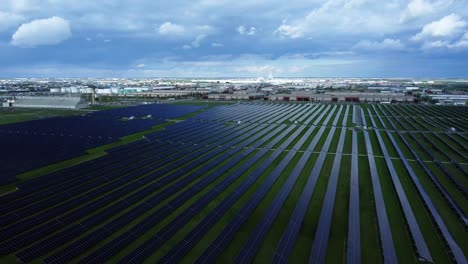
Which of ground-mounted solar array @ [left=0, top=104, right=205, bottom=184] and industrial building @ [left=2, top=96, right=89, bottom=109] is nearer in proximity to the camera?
ground-mounted solar array @ [left=0, top=104, right=205, bottom=184]

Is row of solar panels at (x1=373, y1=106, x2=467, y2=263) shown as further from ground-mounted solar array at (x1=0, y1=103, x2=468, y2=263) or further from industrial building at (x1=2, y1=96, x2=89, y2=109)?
industrial building at (x1=2, y1=96, x2=89, y2=109)

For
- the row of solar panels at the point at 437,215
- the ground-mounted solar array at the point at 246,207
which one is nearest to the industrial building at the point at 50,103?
the ground-mounted solar array at the point at 246,207

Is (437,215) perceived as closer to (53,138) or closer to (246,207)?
(246,207)

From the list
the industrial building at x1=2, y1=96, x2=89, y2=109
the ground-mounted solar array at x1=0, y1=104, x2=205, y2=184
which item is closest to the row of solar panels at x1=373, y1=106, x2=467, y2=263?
the ground-mounted solar array at x1=0, y1=104, x2=205, y2=184

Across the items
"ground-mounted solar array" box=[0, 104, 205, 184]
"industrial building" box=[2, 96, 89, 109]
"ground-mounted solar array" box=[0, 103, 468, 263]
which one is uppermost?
"industrial building" box=[2, 96, 89, 109]

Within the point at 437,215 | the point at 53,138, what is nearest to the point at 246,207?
the point at 437,215

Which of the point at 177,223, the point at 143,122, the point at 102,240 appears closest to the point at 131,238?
the point at 102,240
